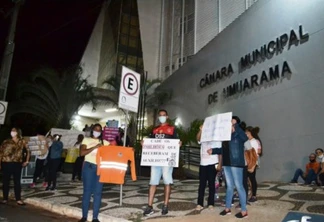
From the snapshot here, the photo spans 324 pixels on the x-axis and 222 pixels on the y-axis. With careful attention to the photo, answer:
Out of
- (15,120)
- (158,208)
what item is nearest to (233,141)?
(158,208)

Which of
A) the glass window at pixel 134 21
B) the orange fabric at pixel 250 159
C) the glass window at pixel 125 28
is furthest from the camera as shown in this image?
the glass window at pixel 134 21

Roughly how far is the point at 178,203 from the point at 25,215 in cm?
313

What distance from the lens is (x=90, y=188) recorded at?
229 inches

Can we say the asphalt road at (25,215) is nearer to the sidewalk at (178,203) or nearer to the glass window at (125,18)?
the sidewalk at (178,203)

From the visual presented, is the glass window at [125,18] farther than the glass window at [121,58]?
Yes

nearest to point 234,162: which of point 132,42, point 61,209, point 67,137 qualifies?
point 61,209

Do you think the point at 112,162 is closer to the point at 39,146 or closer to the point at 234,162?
the point at 234,162

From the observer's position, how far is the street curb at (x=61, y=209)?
19.6 feet

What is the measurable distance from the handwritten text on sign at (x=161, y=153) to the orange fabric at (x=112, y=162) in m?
0.34

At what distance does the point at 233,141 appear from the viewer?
583 centimetres

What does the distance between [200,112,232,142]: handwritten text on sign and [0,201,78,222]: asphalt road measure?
9.91 feet

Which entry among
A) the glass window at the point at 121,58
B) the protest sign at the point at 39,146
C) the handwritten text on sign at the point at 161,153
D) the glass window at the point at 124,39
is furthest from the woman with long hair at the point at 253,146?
the glass window at the point at 124,39

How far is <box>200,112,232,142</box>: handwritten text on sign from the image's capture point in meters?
5.77

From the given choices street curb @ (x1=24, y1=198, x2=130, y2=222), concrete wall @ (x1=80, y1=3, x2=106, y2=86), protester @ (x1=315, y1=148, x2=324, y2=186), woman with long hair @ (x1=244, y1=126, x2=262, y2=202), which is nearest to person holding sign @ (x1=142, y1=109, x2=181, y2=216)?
street curb @ (x1=24, y1=198, x2=130, y2=222)
